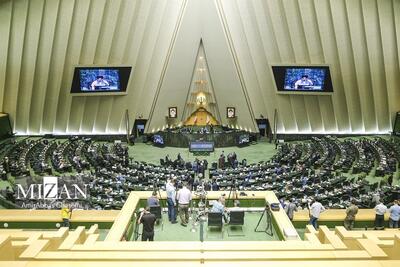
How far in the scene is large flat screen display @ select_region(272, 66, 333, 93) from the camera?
101 ft

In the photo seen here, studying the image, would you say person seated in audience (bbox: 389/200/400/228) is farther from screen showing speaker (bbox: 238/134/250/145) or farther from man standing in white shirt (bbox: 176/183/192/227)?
screen showing speaker (bbox: 238/134/250/145)

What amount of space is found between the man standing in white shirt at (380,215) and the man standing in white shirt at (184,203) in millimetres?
6252

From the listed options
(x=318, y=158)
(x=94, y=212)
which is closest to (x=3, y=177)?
(x=94, y=212)

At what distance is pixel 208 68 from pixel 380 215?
23.9 metres

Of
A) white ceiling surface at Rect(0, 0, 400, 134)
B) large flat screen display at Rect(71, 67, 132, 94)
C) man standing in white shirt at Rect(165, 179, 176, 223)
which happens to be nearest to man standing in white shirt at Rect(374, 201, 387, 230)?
man standing in white shirt at Rect(165, 179, 176, 223)

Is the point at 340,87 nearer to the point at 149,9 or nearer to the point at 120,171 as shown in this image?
the point at 149,9

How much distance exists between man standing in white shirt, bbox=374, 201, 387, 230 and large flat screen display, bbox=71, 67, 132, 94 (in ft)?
70.0

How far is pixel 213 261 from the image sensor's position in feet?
25.9

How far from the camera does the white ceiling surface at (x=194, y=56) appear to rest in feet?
91.0

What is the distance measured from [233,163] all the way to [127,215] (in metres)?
13.4

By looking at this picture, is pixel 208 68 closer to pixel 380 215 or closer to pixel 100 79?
pixel 100 79

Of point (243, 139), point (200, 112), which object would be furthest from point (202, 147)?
point (200, 112)

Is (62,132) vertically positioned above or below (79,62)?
below

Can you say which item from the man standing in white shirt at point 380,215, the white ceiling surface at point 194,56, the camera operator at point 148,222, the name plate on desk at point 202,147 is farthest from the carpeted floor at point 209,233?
the white ceiling surface at point 194,56
